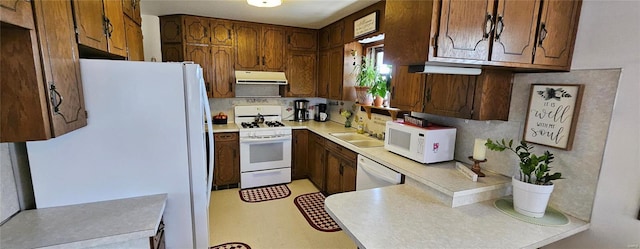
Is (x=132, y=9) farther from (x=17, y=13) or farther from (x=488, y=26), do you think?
(x=488, y=26)

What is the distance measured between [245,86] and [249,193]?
5.44 feet

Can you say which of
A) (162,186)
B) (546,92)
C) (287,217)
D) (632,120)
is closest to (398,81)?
(546,92)

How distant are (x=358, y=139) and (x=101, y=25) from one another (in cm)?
253

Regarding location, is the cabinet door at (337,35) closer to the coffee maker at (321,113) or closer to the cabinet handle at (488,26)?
the coffee maker at (321,113)

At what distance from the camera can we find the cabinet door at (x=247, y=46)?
3793 mm

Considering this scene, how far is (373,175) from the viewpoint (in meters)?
2.37

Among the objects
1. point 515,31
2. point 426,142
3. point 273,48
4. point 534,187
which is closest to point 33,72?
point 515,31

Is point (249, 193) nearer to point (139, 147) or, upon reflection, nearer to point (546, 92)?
point (139, 147)

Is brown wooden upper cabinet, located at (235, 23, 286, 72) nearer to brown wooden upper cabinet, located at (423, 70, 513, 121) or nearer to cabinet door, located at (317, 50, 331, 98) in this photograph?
cabinet door, located at (317, 50, 331, 98)

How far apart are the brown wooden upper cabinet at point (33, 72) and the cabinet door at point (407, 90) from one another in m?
2.16

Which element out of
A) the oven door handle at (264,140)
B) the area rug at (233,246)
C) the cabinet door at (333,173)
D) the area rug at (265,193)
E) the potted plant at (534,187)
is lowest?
the area rug at (233,246)

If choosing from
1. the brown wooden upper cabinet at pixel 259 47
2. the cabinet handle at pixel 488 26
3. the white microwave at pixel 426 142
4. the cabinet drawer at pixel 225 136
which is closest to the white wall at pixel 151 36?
the brown wooden upper cabinet at pixel 259 47

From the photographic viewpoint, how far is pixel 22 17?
0.89 metres

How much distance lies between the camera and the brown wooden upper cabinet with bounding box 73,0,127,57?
1.30m
